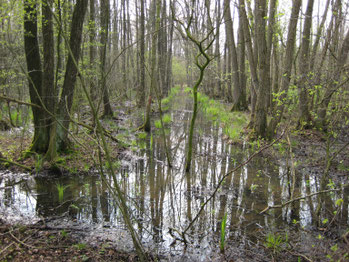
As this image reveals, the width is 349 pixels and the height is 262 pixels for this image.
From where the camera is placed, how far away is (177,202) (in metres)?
4.60

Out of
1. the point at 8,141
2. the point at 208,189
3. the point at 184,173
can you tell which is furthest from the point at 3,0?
the point at 208,189

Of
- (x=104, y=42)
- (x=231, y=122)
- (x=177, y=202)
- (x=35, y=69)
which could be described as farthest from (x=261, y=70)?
(x=35, y=69)

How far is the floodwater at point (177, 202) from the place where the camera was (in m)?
3.54

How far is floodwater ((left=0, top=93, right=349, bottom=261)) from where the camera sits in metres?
3.54

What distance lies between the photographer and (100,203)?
14.7 feet

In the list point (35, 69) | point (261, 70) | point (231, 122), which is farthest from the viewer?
point (231, 122)

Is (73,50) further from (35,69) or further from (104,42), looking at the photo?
(35,69)

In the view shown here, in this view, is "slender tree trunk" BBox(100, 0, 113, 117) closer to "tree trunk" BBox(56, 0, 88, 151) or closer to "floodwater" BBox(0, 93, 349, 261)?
"tree trunk" BBox(56, 0, 88, 151)

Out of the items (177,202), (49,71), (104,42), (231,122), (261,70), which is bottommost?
(177,202)

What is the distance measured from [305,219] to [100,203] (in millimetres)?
3238

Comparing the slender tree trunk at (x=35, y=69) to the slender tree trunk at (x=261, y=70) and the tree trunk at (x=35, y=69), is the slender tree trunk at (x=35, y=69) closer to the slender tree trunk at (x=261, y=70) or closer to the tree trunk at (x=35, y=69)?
the tree trunk at (x=35, y=69)

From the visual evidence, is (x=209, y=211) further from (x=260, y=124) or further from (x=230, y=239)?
(x=260, y=124)

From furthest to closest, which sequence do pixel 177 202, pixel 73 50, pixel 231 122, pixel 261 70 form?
pixel 231 122 < pixel 261 70 < pixel 73 50 < pixel 177 202

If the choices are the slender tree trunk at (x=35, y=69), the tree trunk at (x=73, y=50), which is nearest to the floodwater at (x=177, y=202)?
the slender tree trunk at (x=35, y=69)
